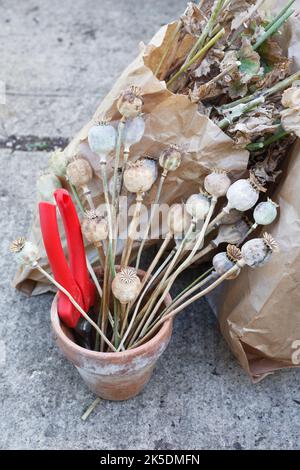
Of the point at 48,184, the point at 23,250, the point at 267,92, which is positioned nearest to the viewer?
the point at 23,250

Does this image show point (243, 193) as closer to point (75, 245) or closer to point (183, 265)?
point (183, 265)

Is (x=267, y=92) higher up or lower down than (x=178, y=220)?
higher up

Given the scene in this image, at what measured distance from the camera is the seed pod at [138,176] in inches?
39.7

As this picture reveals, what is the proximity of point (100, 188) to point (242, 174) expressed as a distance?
298 millimetres

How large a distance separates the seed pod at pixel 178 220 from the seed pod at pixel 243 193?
0.33 feet

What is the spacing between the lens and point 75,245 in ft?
3.47

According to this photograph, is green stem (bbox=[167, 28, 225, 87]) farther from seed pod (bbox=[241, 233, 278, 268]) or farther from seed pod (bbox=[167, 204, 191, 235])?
seed pod (bbox=[241, 233, 278, 268])

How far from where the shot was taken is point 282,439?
116cm

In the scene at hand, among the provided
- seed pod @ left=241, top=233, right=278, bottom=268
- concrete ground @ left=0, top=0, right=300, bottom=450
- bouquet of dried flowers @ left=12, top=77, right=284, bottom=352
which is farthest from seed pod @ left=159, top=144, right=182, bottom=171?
concrete ground @ left=0, top=0, right=300, bottom=450

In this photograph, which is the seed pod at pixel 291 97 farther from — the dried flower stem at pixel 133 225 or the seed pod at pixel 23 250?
the seed pod at pixel 23 250

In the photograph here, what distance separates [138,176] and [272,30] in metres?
A: 0.39

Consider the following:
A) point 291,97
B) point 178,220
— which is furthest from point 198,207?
point 291,97

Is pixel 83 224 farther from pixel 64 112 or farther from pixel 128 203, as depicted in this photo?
pixel 64 112

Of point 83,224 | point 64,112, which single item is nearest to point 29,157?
point 64,112
